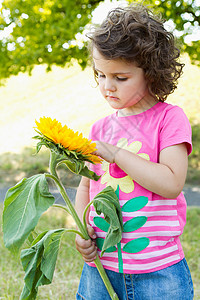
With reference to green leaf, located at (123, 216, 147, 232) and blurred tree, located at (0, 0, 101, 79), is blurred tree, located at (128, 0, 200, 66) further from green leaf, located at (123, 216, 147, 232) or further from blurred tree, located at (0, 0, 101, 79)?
green leaf, located at (123, 216, 147, 232)

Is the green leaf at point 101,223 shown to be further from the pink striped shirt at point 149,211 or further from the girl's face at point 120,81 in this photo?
the girl's face at point 120,81

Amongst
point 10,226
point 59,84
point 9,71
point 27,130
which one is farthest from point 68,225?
point 59,84

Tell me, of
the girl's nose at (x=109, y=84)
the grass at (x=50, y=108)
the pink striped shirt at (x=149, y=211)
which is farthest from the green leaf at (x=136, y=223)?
the grass at (x=50, y=108)

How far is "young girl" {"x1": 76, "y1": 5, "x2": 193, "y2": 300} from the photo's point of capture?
4.00ft

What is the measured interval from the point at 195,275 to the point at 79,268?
2.78 ft

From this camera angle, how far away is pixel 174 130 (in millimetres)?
1256

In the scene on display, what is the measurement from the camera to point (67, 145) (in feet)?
3.48

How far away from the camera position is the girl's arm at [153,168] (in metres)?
1.19

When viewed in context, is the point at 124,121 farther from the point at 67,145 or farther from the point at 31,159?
the point at 31,159

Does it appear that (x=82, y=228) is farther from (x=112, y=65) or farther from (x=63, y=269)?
(x=63, y=269)

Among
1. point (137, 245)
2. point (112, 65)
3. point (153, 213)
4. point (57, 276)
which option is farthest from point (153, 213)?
point (57, 276)

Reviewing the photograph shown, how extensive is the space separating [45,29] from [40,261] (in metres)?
4.33

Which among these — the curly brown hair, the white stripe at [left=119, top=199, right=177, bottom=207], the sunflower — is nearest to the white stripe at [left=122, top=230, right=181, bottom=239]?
the white stripe at [left=119, top=199, right=177, bottom=207]

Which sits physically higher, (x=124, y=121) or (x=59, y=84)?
(x=124, y=121)
